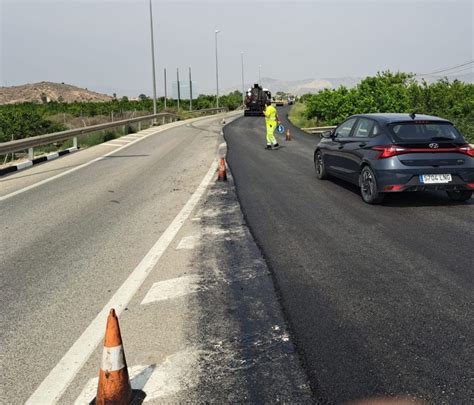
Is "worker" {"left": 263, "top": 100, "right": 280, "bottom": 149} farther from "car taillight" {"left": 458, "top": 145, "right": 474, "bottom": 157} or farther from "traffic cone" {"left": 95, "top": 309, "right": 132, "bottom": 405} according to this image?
"traffic cone" {"left": 95, "top": 309, "right": 132, "bottom": 405}

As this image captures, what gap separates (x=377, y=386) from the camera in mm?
2998

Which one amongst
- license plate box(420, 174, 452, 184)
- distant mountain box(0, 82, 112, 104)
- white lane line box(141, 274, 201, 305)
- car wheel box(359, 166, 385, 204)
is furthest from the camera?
distant mountain box(0, 82, 112, 104)

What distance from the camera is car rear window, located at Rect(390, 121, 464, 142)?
793cm

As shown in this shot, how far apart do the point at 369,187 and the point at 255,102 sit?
140 ft

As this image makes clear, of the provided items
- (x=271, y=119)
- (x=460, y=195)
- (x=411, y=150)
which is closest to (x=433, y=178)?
(x=411, y=150)

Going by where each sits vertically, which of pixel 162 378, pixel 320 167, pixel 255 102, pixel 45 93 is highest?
pixel 45 93

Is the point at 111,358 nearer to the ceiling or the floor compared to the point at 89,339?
nearer to the ceiling

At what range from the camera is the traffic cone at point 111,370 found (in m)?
2.73

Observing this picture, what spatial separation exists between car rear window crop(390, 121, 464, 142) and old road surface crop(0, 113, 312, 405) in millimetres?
3085

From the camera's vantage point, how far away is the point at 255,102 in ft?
163

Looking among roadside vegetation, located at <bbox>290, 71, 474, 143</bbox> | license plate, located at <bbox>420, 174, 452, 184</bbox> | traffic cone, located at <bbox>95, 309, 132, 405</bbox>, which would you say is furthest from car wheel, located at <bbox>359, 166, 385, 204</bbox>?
roadside vegetation, located at <bbox>290, 71, 474, 143</bbox>

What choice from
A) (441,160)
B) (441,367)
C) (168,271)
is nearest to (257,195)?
(441,160)

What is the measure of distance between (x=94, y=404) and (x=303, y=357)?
1.44m

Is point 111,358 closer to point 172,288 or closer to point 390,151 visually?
point 172,288
